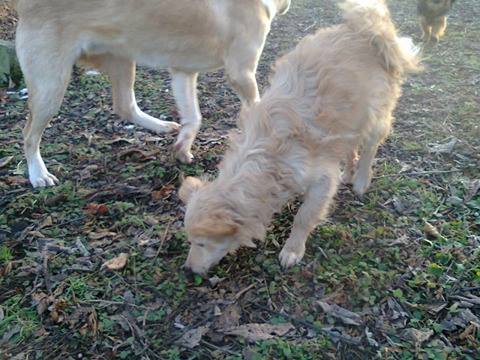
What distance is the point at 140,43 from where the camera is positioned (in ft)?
15.2

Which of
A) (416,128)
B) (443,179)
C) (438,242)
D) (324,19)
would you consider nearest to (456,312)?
(438,242)

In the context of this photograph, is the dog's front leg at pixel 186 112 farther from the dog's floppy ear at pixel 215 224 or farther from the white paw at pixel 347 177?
the dog's floppy ear at pixel 215 224

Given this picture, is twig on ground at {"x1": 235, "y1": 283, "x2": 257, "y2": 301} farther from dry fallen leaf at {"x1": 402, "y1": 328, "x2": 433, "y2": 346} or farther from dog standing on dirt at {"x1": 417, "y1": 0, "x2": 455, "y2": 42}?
dog standing on dirt at {"x1": 417, "y1": 0, "x2": 455, "y2": 42}

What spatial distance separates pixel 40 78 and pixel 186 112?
4.10 ft

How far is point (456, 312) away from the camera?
9.88 ft

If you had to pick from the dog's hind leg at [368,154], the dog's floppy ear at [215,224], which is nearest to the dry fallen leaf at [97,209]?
the dog's floppy ear at [215,224]

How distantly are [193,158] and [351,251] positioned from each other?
68.5 inches

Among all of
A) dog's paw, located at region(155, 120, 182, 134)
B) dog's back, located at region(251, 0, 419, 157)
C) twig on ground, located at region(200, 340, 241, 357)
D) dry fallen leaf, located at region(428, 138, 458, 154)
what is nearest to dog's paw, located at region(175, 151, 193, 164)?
dog's paw, located at region(155, 120, 182, 134)

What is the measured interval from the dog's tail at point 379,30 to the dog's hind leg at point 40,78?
2259mm

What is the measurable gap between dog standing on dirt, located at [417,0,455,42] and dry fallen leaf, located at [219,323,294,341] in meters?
5.43

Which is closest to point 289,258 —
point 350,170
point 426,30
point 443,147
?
point 350,170

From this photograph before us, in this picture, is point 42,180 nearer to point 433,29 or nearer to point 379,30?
point 379,30

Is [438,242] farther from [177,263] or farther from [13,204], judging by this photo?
[13,204]

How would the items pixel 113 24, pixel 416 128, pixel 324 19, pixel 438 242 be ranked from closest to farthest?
pixel 438 242
pixel 113 24
pixel 416 128
pixel 324 19
